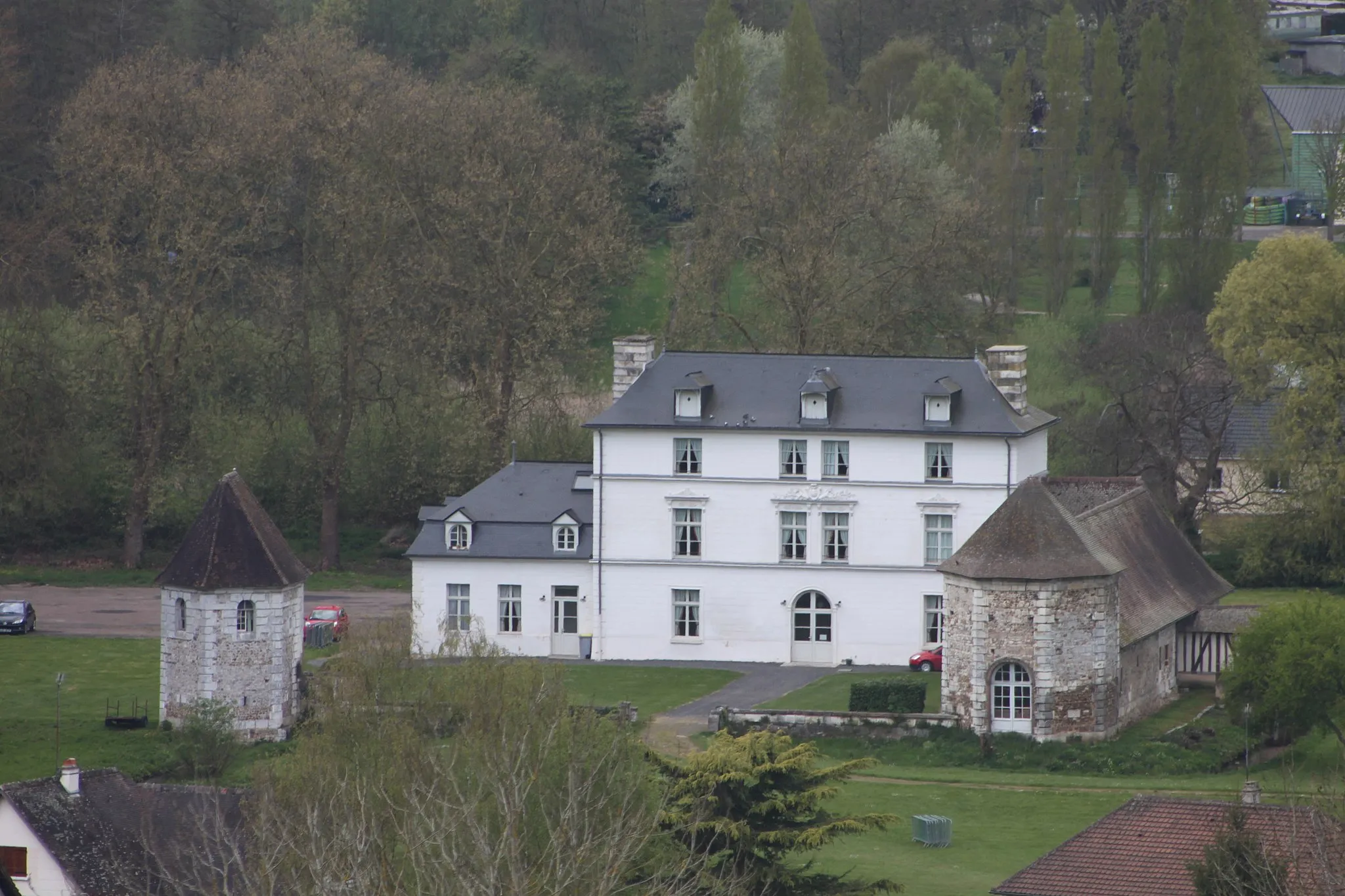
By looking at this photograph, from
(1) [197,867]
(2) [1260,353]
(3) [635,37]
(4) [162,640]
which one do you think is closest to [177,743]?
(4) [162,640]

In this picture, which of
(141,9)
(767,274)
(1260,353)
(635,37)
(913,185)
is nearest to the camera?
(1260,353)

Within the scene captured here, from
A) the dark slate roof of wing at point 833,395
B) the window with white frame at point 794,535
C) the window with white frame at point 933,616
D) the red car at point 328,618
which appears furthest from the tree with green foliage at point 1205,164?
the red car at point 328,618

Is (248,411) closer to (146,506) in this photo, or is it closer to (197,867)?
(146,506)

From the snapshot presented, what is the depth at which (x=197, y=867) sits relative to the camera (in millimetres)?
44438

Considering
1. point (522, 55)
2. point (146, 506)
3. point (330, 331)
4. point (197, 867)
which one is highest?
point (522, 55)

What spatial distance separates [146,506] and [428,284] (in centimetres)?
1103

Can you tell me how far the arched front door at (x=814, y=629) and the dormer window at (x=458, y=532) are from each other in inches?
336

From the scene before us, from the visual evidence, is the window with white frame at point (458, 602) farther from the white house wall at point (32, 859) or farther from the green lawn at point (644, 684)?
the white house wall at point (32, 859)

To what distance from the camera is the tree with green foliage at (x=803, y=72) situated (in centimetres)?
10175

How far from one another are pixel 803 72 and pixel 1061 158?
1069cm

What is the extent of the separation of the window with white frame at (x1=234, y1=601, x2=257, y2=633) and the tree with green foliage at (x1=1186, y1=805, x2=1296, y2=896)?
1016 inches

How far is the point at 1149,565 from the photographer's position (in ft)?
214

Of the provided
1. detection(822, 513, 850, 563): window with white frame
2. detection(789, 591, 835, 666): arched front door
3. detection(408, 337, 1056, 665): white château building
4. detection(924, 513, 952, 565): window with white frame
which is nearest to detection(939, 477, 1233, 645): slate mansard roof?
detection(924, 513, 952, 565): window with white frame

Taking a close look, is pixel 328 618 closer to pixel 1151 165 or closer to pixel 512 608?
pixel 512 608
